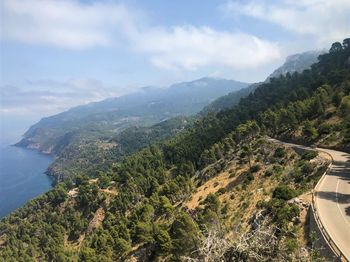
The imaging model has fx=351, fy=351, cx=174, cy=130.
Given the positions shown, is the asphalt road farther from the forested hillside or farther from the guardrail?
the forested hillside

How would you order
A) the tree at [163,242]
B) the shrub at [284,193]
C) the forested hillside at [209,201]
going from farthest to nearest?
the tree at [163,242], the shrub at [284,193], the forested hillside at [209,201]

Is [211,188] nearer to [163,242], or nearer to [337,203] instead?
[163,242]

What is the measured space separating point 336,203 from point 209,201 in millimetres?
30480

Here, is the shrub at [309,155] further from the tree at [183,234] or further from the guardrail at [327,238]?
the tree at [183,234]

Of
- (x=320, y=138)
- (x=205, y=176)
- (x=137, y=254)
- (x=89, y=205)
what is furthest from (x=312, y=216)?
(x=89, y=205)

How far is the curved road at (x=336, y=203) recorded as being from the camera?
3248 centimetres

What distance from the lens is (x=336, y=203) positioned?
1613 inches

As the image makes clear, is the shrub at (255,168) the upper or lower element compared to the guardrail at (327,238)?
lower

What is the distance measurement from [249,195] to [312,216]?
27.0m

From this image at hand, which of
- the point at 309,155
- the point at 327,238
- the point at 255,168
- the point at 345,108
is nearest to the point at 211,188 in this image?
the point at 255,168

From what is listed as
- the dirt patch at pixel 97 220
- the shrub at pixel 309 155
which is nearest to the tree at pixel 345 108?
the shrub at pixel 309 155

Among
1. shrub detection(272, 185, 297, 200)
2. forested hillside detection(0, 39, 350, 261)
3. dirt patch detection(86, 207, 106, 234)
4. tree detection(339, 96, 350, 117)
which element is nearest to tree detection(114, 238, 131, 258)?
forested hillside detection(0, 39, 350, 261)

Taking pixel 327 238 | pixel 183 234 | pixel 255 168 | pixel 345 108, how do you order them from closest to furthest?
1. pixel 327 238
2. pixel 183 234
3. pixel 255 168
4. pixel 345 108

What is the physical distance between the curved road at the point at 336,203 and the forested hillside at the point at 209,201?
2.23 m
